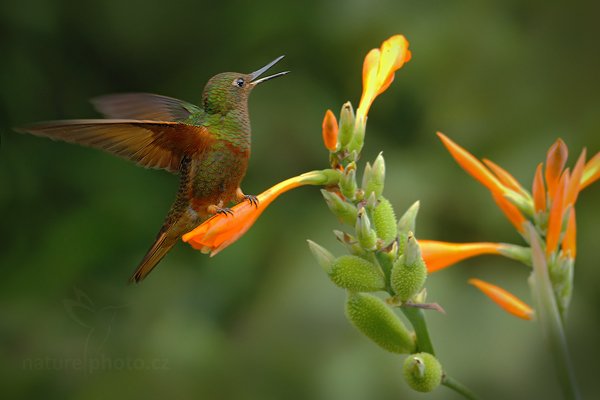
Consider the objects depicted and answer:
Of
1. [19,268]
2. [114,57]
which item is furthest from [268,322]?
[114,57]

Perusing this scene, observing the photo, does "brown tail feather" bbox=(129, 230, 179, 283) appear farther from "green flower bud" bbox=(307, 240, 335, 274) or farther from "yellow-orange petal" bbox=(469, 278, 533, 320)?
"yellow-orange petal" bbox=(469, 278, 533, 320)

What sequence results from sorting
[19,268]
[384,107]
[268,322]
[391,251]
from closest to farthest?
[391,251], [268,322], [19,268], [384,107]

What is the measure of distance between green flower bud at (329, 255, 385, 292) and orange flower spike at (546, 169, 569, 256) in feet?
0.75

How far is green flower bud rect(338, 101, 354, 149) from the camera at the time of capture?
88 cm

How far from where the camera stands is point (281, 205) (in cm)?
198

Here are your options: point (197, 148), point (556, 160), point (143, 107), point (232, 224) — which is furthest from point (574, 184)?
point (143, 107)

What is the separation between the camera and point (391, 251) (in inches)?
32.8

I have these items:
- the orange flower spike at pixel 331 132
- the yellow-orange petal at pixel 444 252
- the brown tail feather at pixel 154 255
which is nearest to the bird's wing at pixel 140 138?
the brown tail feather at pixel 154 255

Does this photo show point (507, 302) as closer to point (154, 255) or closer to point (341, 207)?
point (341, 207)

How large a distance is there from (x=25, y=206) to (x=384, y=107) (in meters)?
1.02

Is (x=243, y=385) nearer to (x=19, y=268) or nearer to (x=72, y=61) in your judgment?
(x=19, y=268)

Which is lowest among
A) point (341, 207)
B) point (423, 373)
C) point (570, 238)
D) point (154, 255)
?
point (154, 255)

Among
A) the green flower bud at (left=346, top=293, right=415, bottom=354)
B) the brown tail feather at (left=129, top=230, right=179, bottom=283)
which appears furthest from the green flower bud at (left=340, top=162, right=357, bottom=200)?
the brown tail feather at (left=129, top=230, right=179, bottom=283)

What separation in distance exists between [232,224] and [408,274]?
22 centimetres
